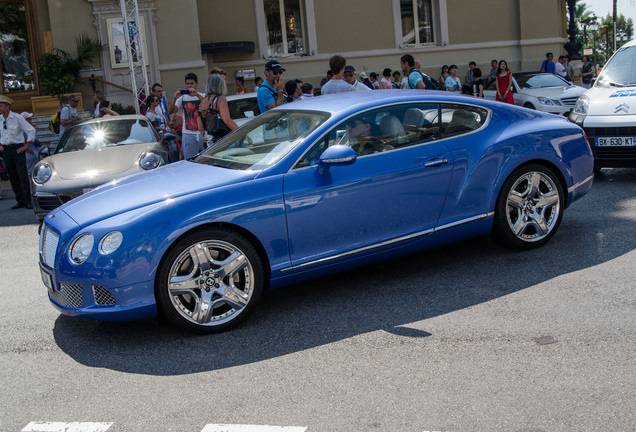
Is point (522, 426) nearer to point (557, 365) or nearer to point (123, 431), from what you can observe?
point (557, 365)

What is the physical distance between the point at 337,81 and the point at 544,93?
32.6ft

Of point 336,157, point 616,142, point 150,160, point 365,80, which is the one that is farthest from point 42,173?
point 365,80

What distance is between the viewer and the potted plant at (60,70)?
19.1 metres

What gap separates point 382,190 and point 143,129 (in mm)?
6281

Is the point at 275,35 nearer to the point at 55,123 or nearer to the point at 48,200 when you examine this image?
the point at 55,123

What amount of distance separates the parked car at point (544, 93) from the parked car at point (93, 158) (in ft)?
32.3

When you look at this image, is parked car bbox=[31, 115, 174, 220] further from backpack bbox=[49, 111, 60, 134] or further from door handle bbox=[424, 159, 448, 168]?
door handle bbox=[424, 159, 448, 168]

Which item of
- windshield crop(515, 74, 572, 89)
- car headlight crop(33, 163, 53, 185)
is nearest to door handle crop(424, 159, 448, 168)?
car headlight crop(33, 163, 53, 185)

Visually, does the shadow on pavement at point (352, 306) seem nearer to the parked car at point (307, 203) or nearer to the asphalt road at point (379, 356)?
the asphalt road at point (379, 356)

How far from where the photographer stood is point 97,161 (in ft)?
30.7

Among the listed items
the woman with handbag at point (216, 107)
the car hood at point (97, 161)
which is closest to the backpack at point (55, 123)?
the car hood at point (97, 161)

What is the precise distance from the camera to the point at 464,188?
5.64 m

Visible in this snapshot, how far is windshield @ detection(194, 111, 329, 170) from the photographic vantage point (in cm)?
525

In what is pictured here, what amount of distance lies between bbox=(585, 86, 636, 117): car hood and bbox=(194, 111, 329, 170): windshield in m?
5.07
